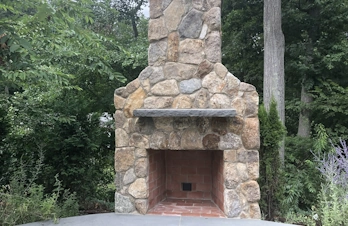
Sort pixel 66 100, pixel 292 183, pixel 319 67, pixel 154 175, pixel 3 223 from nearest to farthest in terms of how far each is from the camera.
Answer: pixel 3 223
pixel 154 175
pixel 292 183
pixel 66 100
pixel 319 67

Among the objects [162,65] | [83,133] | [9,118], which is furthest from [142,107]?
[9,118]

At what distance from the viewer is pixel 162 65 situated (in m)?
3.70

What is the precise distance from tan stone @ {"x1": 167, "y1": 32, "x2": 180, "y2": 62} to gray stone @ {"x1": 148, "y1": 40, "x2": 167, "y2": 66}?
0.06m

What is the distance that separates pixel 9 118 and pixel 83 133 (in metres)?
1.26

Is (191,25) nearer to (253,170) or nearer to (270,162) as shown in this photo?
(253,170)

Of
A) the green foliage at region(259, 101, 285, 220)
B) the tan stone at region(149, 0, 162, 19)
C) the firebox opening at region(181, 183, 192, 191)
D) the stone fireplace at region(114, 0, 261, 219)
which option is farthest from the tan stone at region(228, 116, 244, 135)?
the tan stone at region(149, 0, 162, 19)

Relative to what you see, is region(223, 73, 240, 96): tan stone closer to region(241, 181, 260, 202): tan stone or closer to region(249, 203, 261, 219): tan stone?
region(241, 181, 260, 202): tan stone

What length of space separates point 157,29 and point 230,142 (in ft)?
5.92

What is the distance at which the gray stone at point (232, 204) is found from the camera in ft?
11.4

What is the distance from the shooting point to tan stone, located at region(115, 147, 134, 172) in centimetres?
367

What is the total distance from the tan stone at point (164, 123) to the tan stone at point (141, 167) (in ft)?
1.57

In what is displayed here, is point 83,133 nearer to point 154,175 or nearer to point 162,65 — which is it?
point 154,175

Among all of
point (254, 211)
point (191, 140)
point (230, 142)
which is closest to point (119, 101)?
point (191, 140)

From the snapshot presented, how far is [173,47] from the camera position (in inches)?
145
